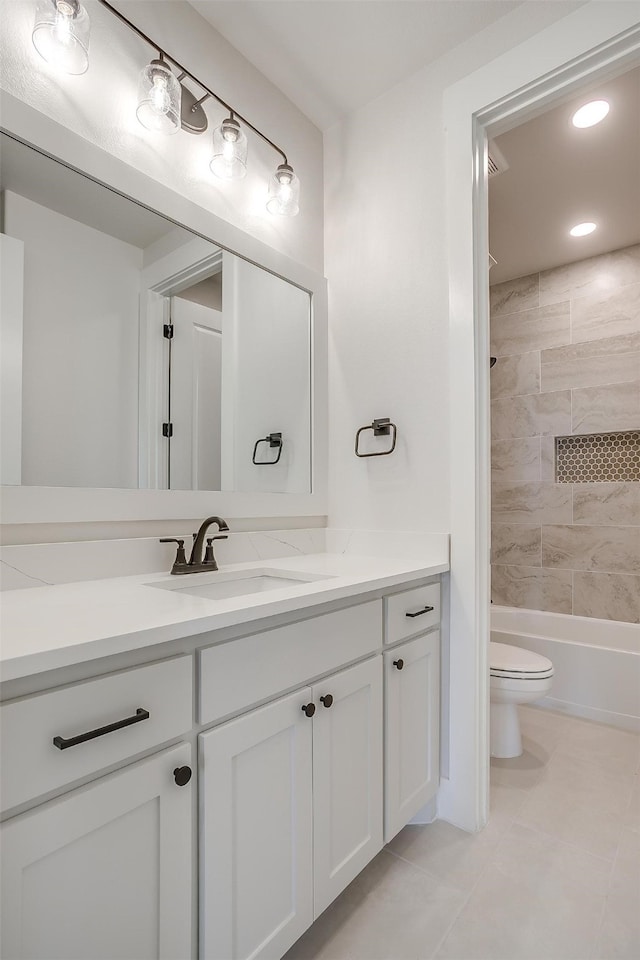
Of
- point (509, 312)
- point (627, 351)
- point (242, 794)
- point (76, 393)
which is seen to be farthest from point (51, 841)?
point (509, 312)

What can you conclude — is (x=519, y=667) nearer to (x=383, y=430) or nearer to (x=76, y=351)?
(x=383, y=430)

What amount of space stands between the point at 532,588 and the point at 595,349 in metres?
1.54

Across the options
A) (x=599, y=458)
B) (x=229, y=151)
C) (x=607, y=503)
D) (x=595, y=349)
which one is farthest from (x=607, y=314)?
(x=229, y=151)

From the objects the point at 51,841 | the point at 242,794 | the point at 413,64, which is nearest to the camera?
the point at 51,841

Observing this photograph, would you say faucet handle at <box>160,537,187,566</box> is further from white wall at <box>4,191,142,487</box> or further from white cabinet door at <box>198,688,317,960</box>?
white cabinet door at <box>198,688,317,960</box>

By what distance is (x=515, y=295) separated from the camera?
344 centimetres

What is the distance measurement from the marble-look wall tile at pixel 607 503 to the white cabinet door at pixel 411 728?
196cm

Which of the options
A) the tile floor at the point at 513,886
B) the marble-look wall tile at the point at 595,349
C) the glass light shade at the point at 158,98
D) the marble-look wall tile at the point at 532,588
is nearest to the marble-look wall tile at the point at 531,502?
the marble-look wall tile at the point at 532,588

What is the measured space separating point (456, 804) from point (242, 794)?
1.01m

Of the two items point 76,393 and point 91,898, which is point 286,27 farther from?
point 91,898

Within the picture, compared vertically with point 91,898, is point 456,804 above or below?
below

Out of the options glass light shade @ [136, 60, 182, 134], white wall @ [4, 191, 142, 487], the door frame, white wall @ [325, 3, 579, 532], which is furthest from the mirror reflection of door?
the door frame

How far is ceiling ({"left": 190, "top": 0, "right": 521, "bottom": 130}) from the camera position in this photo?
1.60 m

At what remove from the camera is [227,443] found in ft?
5.59
